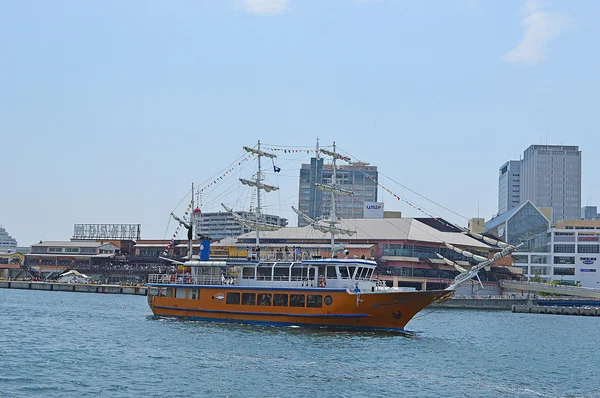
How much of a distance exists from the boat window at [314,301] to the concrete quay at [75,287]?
68.8 metres

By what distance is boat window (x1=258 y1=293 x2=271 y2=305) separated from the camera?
52.2 metres

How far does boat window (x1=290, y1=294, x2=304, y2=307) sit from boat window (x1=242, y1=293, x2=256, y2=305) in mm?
3117

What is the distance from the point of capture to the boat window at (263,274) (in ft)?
177

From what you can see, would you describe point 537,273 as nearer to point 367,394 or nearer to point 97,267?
point 97,267

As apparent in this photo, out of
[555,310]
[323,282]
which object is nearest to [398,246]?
[555,310]

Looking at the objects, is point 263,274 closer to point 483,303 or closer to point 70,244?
point 483,303

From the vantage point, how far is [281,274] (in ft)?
174

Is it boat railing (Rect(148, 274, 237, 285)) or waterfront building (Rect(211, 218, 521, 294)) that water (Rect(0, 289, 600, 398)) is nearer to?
boat railing (Rect(148, 274, 237, 285))

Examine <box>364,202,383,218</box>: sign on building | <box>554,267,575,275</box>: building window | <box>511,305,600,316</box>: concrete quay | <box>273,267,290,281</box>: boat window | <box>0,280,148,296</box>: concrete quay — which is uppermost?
<box>364,202,383,218</box>: sign on building

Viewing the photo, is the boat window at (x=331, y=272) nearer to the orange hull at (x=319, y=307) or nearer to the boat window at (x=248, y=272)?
the orange hull at (x=319, y=307)

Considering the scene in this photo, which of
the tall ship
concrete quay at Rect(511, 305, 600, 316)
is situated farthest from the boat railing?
concrete quay at Rect(511, 305, 600, 316)

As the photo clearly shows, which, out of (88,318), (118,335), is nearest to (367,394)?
(118,335)

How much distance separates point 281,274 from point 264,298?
2118mm

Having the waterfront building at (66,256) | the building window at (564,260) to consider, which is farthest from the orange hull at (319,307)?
the building window at (564,260)
